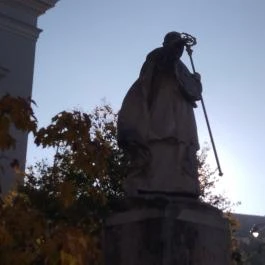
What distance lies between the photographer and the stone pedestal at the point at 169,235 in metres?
7.29

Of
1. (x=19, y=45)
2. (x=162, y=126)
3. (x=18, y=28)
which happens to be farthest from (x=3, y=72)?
(x=162, y=126)

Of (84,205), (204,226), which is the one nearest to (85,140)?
(204,226)

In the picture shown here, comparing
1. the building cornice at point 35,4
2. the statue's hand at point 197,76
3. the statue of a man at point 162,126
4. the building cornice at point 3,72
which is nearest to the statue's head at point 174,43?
the statue of a man at point 162,126

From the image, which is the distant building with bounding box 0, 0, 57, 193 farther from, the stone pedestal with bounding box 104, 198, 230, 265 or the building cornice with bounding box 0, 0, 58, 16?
the stone pedestal with bounding box 104, 198, 230, 265

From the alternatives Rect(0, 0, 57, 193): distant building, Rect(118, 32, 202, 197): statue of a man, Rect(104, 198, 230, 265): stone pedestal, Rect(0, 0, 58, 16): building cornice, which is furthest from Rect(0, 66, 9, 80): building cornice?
Rect(104, 198, 230, 265): stone pedestal

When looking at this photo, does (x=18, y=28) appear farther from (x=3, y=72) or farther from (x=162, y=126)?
(x=162, y=126)

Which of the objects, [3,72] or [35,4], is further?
[35,4]

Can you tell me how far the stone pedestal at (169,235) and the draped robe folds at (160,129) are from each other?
0.36m

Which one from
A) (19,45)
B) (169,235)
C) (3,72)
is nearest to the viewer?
(169,235)

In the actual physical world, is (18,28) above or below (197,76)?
above

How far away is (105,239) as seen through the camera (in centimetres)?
794

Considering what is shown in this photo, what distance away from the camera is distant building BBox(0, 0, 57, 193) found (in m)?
23.0

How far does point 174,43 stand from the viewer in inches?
338

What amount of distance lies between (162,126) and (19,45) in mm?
16554
